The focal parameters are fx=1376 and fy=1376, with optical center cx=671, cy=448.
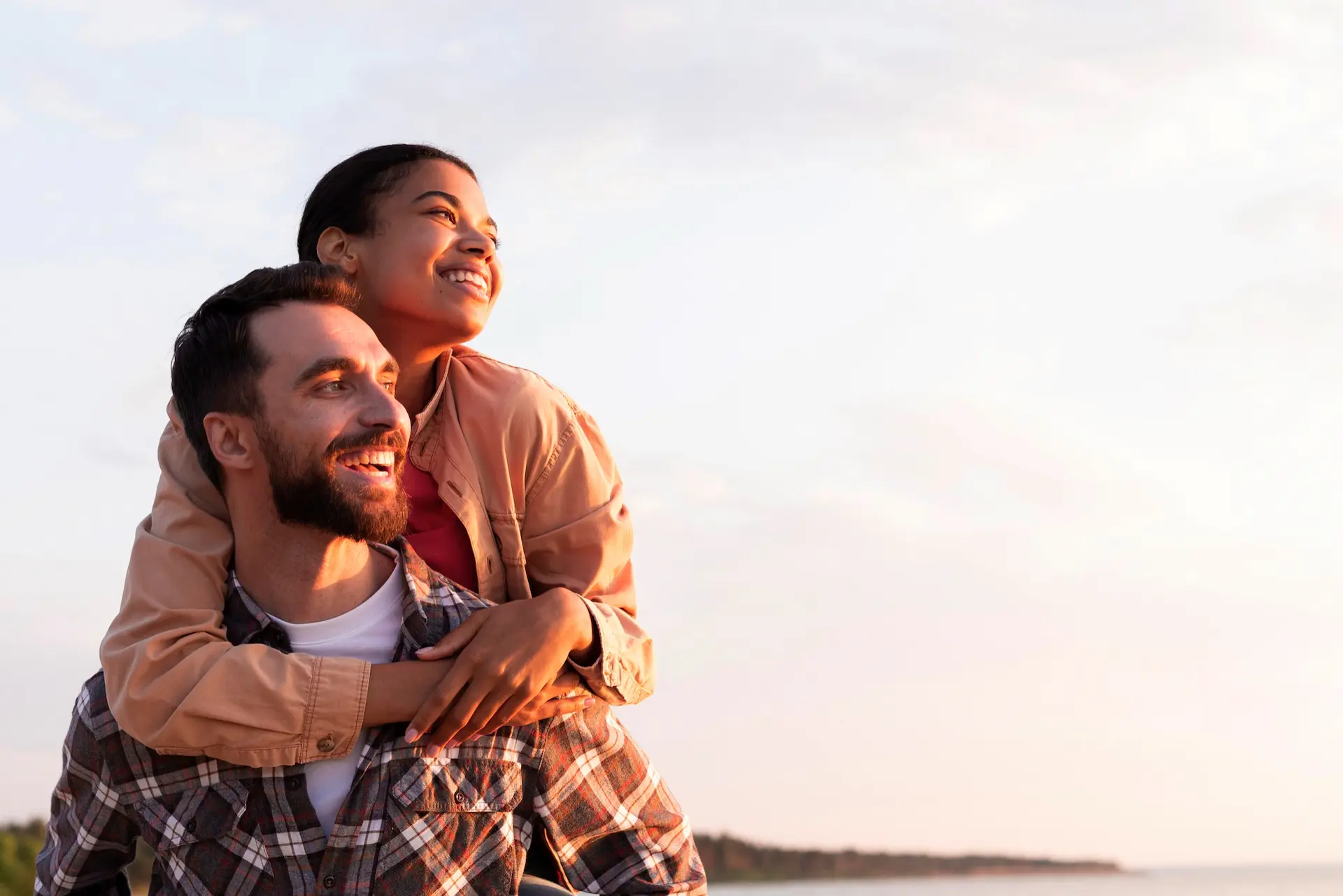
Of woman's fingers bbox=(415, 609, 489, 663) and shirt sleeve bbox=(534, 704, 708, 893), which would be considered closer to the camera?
woman's fingers bbox=(415, 609, 489, 663)

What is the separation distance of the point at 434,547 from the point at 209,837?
2.92 ft

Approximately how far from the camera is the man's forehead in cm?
327

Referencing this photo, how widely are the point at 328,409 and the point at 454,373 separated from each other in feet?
2.15

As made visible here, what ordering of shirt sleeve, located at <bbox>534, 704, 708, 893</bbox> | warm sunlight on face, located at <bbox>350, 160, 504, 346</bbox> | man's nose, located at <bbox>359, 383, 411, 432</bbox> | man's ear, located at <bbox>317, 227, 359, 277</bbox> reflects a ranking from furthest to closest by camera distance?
man's ear, located at <bbox>317, 227, 359, 277</bbox> < warm sunlight on face, located at <bbox>350, 160, 504, 346</bbox> < shirt sleeve, located at <bbox>534, 704, 708, 893</bbox> < man's nose, located at <bbox>359, 383, 411, 432</bbox>

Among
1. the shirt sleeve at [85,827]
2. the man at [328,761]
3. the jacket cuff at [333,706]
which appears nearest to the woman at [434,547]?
the jacket cuff at [333,706]

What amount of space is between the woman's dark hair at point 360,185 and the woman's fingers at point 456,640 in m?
1.25

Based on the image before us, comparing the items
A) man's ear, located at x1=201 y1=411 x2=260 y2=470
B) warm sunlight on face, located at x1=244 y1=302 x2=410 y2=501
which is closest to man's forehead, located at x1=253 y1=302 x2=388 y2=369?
warm sunlight on face, located at x1=244 y1=302 x2=410 y2=501

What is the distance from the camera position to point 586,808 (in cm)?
332

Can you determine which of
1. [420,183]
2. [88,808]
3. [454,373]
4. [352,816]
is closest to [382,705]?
[352,816]

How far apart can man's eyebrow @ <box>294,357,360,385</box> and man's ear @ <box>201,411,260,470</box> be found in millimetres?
176

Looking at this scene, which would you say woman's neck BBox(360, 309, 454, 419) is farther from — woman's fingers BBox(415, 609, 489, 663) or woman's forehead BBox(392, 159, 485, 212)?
woman's fingers BBox(415, 609, 489, 663)

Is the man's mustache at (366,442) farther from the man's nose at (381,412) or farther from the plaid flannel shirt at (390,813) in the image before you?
the plaid flannel shirt at (390,813)

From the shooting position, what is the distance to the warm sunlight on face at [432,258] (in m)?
3.70

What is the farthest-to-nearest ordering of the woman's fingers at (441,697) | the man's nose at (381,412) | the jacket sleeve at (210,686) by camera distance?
the man's nose at (381,412) → the woman's fingers at (441,697) → the jacket sleeve at (210,686)
